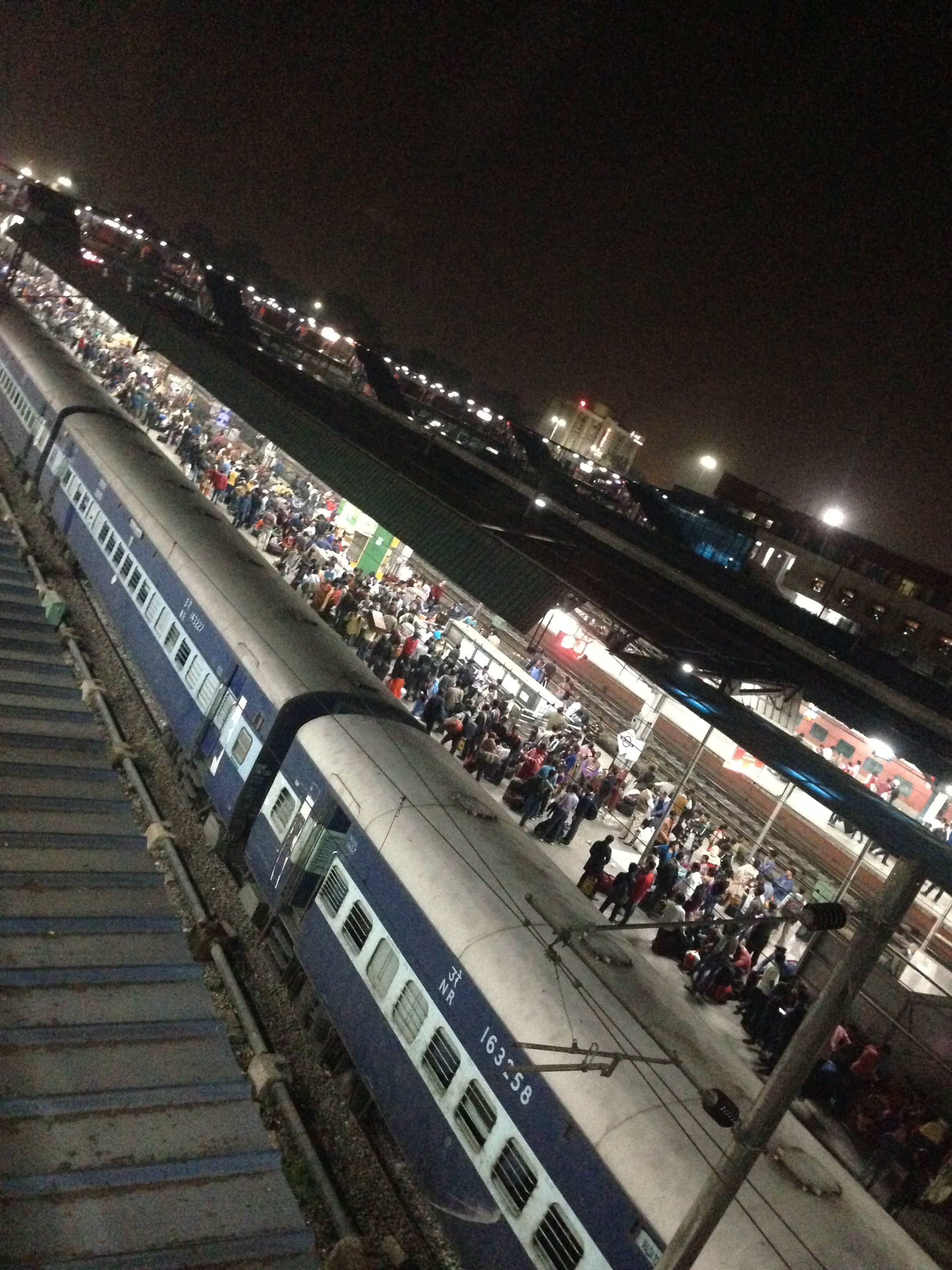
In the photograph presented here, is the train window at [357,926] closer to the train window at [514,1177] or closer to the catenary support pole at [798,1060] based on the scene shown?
the train window at [514,1177]

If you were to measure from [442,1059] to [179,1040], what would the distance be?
7.96 ft

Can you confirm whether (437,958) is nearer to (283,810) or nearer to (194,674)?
(283,810)

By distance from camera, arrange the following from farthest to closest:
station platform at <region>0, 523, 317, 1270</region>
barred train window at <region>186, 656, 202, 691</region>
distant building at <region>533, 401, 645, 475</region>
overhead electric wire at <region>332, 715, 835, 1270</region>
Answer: distant building at <region>533, 401, 645, 475</region>, barred train window at <region>186, 656, 202, 691</region>, station platform at <region>0, 523, 317, 1270</region>, overhead electric wire at <region>332, 715, 835, 1270</region>

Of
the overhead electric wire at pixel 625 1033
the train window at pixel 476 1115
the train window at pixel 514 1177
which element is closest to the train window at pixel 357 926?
the overhead electric wire at pixel 625 1033

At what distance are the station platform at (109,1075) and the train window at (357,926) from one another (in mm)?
1675

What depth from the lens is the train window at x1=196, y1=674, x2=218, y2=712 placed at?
13000 millimetres

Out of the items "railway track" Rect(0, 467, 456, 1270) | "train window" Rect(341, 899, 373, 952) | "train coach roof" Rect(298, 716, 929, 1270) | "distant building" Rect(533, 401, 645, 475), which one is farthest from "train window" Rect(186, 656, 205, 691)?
"distant building" Rect(533, 401, 645, 475)

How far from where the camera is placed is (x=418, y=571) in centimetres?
2822

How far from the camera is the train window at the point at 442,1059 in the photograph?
7.56 m

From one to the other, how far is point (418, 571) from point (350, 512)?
10.8 ft

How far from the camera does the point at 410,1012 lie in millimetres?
8180

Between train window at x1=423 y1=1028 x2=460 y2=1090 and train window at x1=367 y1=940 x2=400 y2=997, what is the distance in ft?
2.80

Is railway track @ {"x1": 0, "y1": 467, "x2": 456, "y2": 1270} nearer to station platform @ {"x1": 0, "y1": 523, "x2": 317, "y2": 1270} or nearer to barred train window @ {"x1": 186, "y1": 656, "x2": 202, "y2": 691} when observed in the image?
station platform @ {"x1": 0, "y1": 523, "x2": 317, "y2": 1270}

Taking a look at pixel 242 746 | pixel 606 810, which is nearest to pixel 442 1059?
pixel 242 746
